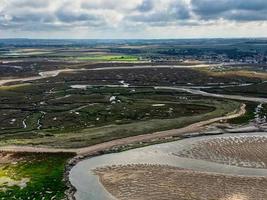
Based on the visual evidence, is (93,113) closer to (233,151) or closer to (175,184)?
(233,151)

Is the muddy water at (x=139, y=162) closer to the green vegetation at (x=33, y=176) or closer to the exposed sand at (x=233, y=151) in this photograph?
the exposed sand at (x=233, y=151)

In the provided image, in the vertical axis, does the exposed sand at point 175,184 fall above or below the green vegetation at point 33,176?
above

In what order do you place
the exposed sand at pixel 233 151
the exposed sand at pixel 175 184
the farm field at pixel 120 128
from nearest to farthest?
1. the exposed sand at pixel 175 184
2. the farm field at pixel 120 128
3. the exposed sand at pixel 233 151

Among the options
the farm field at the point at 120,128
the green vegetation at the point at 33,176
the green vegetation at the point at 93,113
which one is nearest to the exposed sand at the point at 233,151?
the farm field at the point at 120,128

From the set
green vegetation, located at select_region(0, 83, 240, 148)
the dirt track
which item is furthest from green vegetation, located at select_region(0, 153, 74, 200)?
green vegetation, located at select_region(0, 83, 240, 148)

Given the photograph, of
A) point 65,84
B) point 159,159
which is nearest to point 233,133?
point 159,159

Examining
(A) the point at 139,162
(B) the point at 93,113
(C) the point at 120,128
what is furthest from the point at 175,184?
(B) the point at 93,113

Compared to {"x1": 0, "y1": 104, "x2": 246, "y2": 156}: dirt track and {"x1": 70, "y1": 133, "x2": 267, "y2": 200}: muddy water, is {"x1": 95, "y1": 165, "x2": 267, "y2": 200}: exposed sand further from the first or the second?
{"x1": 0, "y1": 104, "x2": 246, "y2": 156}: dirt track

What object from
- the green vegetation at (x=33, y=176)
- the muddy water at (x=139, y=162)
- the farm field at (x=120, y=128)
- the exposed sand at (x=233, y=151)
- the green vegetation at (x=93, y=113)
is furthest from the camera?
the green vegetation at (x=93, y=113)
